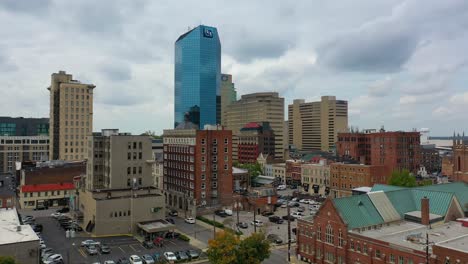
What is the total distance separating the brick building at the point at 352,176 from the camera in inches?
4483

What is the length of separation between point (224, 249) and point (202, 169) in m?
50.5

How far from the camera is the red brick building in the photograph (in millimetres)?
134675

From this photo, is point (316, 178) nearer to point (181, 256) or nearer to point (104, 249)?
point (181, 256)

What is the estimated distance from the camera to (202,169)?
9831 centimetres

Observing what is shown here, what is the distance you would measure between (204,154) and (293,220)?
93.0 feet

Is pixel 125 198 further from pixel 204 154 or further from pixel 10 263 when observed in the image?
pixel 10 263

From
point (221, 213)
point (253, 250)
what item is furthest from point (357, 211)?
point (221, 213)

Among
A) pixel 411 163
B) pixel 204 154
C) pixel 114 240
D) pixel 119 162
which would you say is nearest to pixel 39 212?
pixel 119 162

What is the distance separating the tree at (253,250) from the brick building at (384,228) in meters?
12.8

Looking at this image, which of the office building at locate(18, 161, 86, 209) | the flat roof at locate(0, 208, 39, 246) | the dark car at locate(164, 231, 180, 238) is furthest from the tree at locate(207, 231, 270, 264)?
the office building at locate(18, 161, 86, 209)

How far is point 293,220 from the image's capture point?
8975 cm

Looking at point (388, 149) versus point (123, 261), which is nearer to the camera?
point (123, 261)

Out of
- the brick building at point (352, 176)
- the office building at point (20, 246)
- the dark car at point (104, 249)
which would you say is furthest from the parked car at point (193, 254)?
the brick building at point (352, 176)

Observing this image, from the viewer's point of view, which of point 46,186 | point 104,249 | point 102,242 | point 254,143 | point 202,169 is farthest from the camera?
point 254,143
